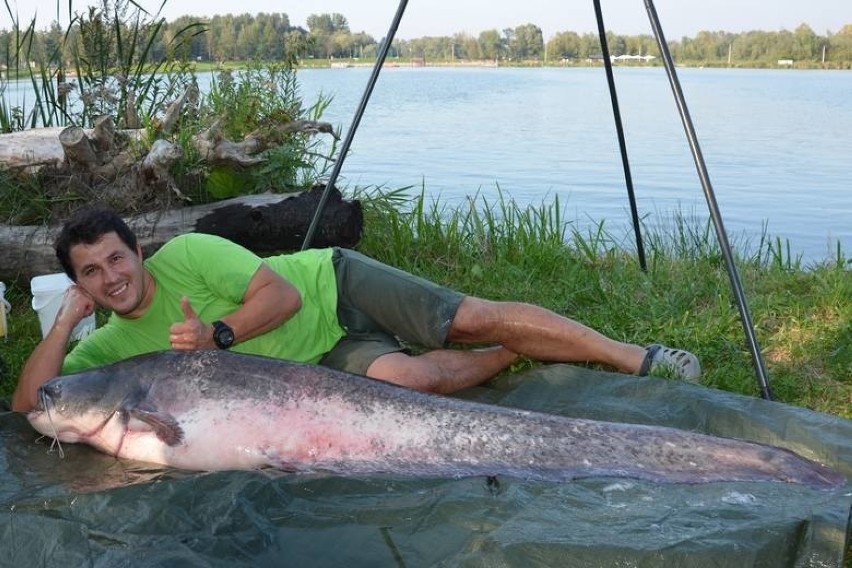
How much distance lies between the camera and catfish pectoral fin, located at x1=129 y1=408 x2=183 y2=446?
3578 mm

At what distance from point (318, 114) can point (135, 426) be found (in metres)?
5.57

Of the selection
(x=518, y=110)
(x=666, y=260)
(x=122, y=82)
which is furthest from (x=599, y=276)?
(x=518, y=110)

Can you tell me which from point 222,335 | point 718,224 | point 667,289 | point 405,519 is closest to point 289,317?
point 222,335

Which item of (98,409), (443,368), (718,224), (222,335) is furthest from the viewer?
(443,368)

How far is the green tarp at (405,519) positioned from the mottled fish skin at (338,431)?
96mm

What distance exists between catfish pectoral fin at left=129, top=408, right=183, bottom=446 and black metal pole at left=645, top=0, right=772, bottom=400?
2.34m

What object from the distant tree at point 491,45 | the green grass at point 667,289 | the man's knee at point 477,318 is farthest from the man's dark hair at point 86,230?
the distant tree at point 491,45

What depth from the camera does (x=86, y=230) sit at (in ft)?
12.7

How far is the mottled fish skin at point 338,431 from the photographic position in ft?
10.9

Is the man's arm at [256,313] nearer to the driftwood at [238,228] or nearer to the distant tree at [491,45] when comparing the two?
the driftwood at [238,228]

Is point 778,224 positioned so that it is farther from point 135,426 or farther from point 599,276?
point 135,426

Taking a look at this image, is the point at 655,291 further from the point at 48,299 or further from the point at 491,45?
the point at 491,45

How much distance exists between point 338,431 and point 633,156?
13.7 m

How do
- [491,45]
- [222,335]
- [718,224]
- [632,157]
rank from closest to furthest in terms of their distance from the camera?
[222,335] < [718,224] < [632,157] < [491,45]
